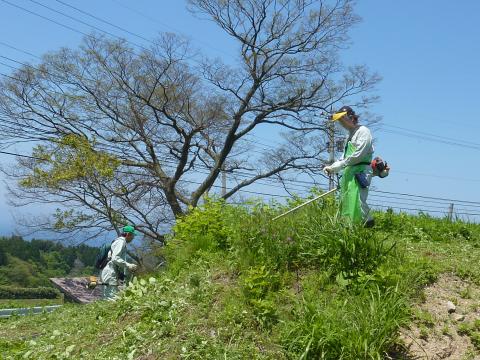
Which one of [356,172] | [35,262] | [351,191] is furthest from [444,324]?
[35,262]

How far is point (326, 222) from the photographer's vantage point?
18.2 ft

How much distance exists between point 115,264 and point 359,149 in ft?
14.7

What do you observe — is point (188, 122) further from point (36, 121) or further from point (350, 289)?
point (350, 289)

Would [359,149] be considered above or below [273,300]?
above

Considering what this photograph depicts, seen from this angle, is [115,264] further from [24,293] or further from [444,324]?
[24,293]

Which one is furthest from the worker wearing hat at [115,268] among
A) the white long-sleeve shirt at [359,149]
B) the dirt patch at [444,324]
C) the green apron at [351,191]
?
the dirt patch at [444,324]

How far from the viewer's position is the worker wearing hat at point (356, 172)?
226 inches

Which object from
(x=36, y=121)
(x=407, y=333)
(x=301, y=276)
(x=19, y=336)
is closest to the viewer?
(x=407, y=333)

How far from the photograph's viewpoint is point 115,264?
865 centimetres

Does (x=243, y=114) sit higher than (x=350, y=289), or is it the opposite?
(x=243, y=114)

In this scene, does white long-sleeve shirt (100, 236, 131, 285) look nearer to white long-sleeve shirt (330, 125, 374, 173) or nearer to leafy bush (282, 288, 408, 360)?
white long-sleeve shirt (330, 125, 374, 173)

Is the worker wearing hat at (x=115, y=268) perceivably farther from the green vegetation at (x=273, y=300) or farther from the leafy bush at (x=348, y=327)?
the leafy bush at (x=348, y=327)

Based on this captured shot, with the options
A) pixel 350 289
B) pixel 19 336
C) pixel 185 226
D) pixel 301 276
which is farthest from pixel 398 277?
pixel 19 336

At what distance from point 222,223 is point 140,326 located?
2085mm
